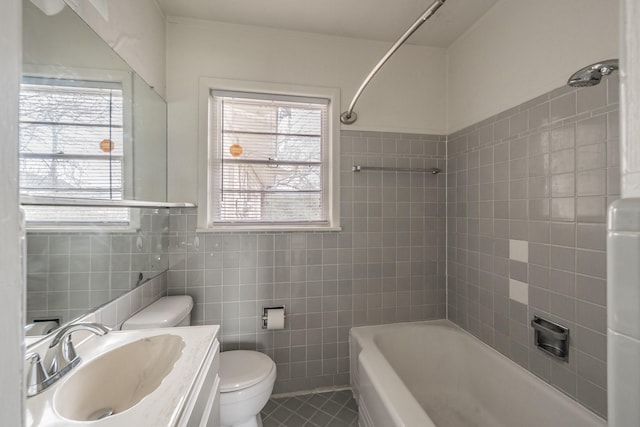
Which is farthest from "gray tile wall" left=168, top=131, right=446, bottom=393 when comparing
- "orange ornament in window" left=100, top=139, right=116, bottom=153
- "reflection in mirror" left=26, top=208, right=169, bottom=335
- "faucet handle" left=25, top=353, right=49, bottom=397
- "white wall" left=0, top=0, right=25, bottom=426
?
"white wall" left=0, top=0, right=25, bottom=426

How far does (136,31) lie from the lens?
1.35 m

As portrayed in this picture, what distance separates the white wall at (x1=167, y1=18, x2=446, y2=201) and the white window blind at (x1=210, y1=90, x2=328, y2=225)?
0.47 feet

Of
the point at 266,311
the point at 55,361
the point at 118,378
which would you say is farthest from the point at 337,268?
the point at 55,361

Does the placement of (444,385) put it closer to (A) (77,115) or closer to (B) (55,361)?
(B) (55,361)

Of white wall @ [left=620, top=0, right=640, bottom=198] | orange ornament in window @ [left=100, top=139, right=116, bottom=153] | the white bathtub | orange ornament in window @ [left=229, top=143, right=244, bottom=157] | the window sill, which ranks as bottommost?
the white bathtub

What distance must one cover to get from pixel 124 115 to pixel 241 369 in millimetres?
1427

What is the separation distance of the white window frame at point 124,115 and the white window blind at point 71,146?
0.01m

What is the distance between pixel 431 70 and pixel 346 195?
3.89 ft

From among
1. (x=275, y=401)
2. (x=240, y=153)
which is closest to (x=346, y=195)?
(x=240, y=153)

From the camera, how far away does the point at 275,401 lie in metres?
1.72

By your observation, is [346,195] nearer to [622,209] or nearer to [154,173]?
[154,173]

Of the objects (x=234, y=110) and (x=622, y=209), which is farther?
(x=234, y=110)

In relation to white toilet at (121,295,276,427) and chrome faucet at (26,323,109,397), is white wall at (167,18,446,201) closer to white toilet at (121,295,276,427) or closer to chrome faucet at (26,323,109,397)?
white toilet at (121,295,276,427)

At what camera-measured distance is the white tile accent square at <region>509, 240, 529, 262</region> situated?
1399 millimetres
